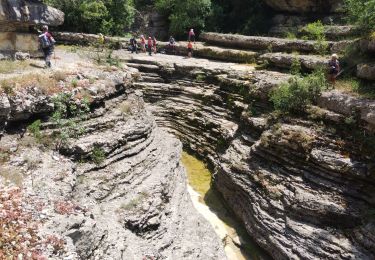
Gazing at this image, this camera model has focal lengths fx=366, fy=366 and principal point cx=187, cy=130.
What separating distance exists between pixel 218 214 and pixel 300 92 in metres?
6.97

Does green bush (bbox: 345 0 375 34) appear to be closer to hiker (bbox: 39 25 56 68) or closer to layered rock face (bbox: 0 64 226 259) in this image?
layered rock face (bbox: 0 64 226 259)

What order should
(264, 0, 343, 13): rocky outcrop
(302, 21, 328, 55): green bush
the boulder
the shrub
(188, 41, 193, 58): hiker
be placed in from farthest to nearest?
1. (264, 0, 343, 13): rocky outcrop
2. (188, 41, 193, 58): hiker
3. (302, 21, 328, 55): green bush
4. the shrub
5. the boulder

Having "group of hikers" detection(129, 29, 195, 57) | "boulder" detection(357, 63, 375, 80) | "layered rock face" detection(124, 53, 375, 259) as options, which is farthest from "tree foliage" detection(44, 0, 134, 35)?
"boulder" detection(357, 63, 375, 80)

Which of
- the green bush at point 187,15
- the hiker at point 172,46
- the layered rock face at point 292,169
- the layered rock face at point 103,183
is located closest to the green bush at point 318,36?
the layered rock face at point 292,169

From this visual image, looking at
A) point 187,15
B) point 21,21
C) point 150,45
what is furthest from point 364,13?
point 187,15

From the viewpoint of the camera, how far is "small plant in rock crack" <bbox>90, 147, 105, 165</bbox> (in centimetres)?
1394

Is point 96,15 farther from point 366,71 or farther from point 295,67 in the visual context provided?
point 366,71

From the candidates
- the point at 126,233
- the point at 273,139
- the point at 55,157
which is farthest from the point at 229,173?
the point at 55,157

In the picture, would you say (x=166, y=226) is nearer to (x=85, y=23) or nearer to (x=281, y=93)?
(x=281, y=93)

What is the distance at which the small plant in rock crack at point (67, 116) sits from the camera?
1355cm

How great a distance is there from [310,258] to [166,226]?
5.28 meters

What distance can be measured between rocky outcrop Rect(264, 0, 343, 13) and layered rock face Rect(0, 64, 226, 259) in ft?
61.3

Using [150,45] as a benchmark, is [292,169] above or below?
below

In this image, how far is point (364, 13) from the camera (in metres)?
17.2
